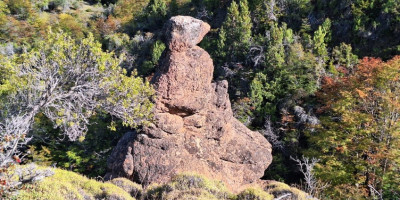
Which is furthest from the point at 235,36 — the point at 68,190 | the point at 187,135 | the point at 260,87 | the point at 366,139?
the point at 68,190

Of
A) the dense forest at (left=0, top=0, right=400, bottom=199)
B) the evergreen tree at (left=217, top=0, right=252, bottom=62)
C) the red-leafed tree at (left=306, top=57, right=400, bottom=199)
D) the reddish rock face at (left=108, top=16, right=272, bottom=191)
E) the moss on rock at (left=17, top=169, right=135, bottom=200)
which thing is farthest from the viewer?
the evergreen tree at (left=217, top=0, right=252, bottom=62)

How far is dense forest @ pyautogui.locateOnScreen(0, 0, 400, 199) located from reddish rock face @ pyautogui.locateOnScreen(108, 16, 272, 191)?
1.06 m

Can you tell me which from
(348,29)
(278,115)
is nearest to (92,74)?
(278,115)

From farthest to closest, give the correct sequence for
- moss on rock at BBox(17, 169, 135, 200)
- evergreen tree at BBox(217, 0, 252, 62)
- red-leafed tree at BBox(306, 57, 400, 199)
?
evergreen tree at BBox(217, 0, 252, 62) → red-leafed tree at BBox(306, 57, 400, 199) → moss on rock at BBox(17, 169, 135, 200)

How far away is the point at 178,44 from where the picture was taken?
37.9 feet

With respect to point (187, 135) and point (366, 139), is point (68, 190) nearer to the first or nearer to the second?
point (187, 135)

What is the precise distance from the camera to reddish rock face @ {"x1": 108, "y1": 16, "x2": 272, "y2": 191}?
10844mm

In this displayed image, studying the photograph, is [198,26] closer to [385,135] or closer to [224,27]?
[385,135]

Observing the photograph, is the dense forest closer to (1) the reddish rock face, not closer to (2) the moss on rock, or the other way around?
(2) the moss on rock

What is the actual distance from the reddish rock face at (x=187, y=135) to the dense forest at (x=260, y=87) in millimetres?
1061

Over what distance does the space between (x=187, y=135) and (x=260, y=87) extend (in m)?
12.2

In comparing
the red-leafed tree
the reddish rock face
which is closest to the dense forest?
the red-leafed tree

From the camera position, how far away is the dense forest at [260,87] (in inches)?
328

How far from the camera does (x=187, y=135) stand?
37.5ft
